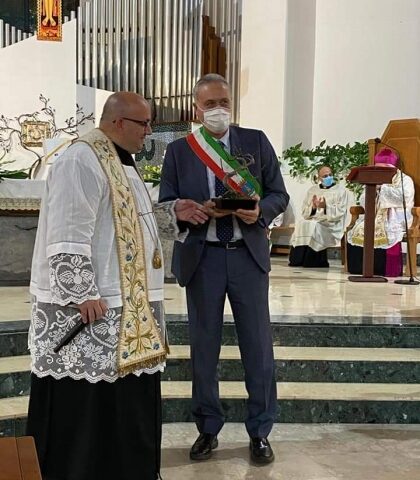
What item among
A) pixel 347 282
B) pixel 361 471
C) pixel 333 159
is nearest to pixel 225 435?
pixel 361 471

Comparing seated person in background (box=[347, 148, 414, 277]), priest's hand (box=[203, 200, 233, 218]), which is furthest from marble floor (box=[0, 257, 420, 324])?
priest's hand (box=[203, 200, 233, 218])

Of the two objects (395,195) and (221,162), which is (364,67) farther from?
(221,162)

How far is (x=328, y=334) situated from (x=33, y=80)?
747cm

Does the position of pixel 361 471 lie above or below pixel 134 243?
below

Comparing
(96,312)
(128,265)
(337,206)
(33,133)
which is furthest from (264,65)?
(96,312)

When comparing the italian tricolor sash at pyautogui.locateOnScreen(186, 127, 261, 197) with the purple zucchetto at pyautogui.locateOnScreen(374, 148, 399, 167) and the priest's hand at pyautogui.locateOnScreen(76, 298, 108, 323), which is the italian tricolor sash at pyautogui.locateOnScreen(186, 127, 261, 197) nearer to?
the priest's hand at pyautogui.locateOnScreen(76, 298, 108, 323)

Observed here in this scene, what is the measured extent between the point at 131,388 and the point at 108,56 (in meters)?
10.0

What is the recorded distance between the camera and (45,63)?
10.8 meters

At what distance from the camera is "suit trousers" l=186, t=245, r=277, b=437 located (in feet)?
10.2

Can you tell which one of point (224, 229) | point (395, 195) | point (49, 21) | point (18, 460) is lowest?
point (18, 460)

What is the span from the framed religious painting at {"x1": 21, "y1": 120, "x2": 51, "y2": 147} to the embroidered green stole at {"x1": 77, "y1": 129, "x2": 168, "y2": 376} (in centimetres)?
730

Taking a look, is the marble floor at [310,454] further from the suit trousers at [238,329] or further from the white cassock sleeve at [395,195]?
the white cassock sleeve at [395,195]

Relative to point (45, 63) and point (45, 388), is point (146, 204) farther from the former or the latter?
point (45, 63)

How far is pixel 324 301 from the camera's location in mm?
5645
